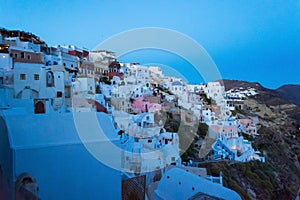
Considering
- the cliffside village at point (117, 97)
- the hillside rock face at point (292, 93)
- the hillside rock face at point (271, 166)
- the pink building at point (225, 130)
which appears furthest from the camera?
the hillside rock face at point (292, 93)

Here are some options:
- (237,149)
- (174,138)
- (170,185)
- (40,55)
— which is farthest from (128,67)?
(170,185)

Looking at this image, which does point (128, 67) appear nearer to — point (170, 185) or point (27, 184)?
point (170, 185)

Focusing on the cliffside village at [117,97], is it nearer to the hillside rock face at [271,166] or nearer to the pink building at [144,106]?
the pink building at [144,106]

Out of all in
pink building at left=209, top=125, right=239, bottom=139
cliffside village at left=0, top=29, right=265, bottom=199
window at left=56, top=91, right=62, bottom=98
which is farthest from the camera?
pink building at left=209, top=125, right=239, bottom=139

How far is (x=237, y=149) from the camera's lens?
13.3 meters

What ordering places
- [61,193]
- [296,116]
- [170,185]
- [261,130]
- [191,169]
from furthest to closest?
[296,116], [261,130], [191,169], [170,185], [61,193]

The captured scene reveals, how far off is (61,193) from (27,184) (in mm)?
404

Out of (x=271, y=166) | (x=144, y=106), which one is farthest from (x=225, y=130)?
(x=144, y=106)

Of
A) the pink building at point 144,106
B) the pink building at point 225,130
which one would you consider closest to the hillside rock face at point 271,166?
the pink building at point 225,130

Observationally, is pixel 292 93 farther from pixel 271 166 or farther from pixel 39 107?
pixel 39 107

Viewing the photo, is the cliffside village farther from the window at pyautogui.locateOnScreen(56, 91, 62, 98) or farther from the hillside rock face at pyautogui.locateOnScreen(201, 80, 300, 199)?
the hillside rock face at pyautogui.locateOnScreen(201, 80, 300, 199)

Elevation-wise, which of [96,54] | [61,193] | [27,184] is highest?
[96,54]

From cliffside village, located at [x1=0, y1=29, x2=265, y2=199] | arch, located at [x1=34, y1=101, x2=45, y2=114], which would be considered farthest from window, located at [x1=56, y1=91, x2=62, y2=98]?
arch, located at [x1=34, y1=101, x2=45, y2=114]

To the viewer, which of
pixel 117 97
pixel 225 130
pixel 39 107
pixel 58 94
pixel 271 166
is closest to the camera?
pixel 39 107
